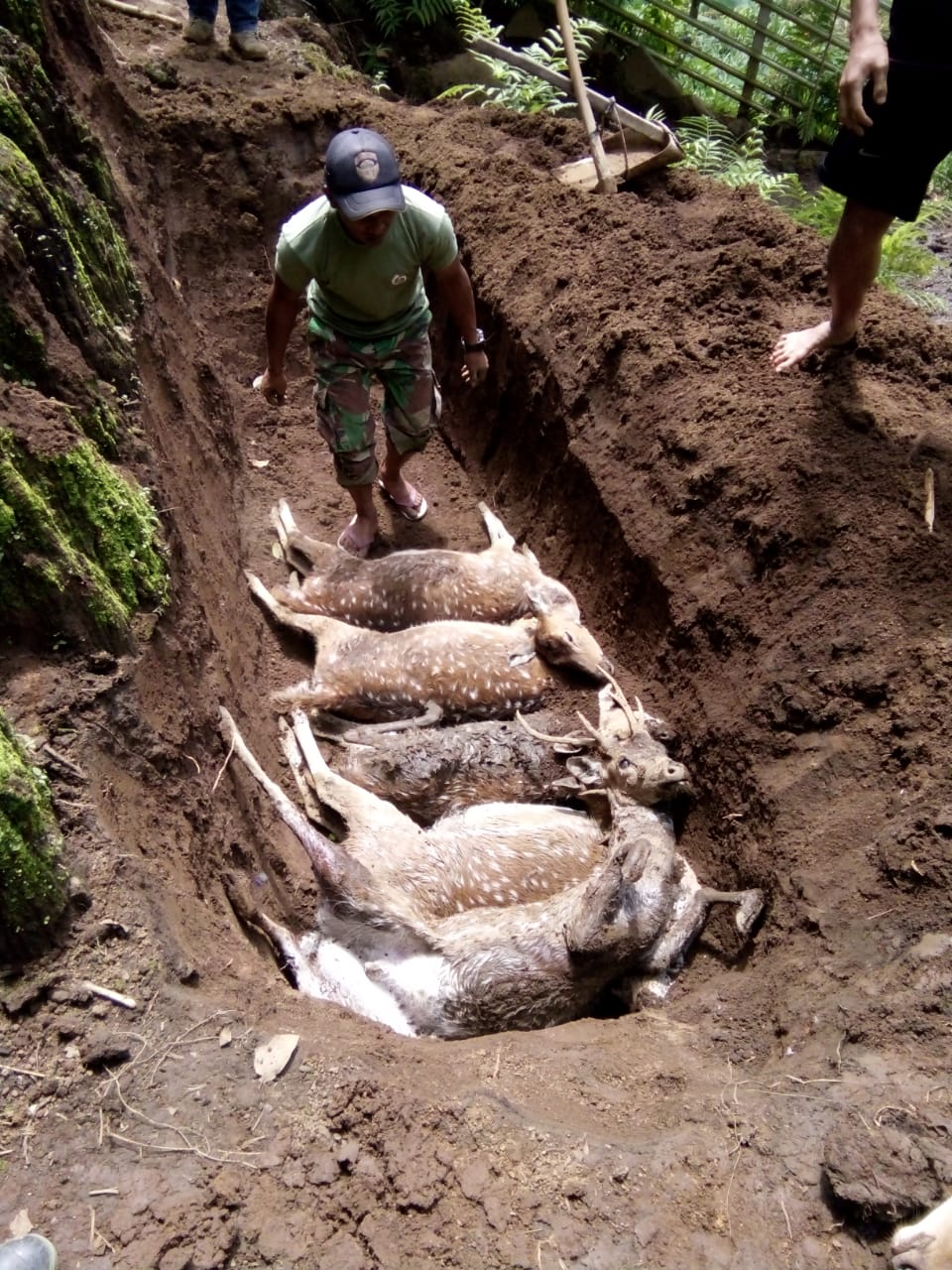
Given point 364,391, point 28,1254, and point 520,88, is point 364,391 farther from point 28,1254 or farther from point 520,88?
point 520,88

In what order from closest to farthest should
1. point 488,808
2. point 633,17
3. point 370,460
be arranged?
point 488,808 → point 370,460 → point 633,17

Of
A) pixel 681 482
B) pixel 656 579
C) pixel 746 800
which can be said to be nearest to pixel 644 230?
pixel 681 482

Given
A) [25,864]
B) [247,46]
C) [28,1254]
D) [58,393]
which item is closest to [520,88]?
[247,46]

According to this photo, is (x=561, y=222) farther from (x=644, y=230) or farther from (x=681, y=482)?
(x=681, y=482)

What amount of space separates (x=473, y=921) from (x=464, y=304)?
3.63 meters

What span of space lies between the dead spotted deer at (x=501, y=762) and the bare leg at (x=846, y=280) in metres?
2.33

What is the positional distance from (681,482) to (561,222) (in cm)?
271

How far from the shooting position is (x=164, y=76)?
7.23 meters

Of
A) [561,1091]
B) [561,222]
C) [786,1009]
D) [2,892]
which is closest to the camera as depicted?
[2,892]

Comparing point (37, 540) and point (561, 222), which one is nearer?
A: point (37, 540)

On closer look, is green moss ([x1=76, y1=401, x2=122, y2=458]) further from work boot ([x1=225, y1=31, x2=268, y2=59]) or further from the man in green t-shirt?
work boot ([x1=225, y1=31, x2=268, y2=59])

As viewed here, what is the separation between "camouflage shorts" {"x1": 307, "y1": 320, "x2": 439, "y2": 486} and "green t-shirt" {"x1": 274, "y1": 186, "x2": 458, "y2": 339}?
0.17 metres

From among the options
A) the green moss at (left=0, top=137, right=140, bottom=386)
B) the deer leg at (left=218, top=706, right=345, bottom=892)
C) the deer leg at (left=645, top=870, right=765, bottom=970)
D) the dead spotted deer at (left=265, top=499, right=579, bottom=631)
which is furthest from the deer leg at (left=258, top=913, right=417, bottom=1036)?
the green moss at (left=0, top=137, right=140, bottom=386)

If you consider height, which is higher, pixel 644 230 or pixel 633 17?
pixel 633 17
